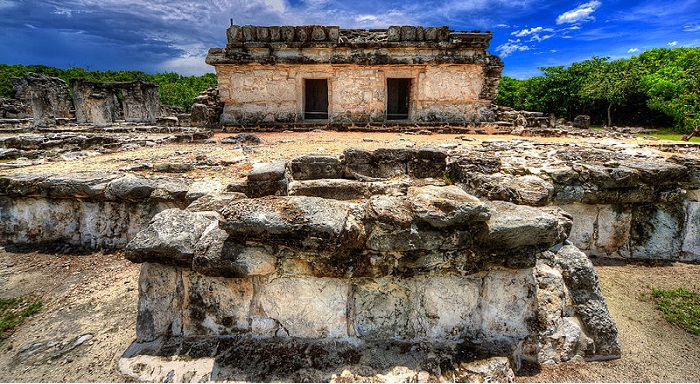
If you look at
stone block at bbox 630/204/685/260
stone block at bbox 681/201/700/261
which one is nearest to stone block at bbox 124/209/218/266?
stone block at bbox 630/204/685/260

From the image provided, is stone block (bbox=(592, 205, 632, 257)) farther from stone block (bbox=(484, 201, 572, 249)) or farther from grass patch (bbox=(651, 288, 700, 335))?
stone block (bbox=(484, 201, 572, 249))

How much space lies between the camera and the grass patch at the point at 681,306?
3135 millimetres

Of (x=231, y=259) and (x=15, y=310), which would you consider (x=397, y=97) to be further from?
(x=15, y=310)

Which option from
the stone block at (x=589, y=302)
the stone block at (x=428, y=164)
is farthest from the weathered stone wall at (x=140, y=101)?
the stone block at (x=589, y=302)

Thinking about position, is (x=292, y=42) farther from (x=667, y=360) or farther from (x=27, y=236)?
(x=667, y=360)

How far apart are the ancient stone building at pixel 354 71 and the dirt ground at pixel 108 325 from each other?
7.92 meters

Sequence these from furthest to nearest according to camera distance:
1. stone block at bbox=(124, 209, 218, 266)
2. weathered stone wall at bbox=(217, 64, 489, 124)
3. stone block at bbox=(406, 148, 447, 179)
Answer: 1. weathered stone wall at bbox=(217, 64, 489, 124)
2. stone block at bbox=(406, 148, 447, 179)
3. stone block at bbox=(124, 209, 218, 266)

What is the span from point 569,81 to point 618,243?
23.1 meters

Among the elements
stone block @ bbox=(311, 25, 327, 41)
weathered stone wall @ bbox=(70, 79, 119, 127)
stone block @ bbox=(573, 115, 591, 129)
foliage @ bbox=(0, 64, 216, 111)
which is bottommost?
stone block @ bbox=(573, 115, 591, 129)

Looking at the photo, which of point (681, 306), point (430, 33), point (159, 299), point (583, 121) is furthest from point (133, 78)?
point (681, 306)

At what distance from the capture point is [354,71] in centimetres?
1120

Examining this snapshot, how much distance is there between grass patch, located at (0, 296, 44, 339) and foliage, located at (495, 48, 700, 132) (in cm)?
1728

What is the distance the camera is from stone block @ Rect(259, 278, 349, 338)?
2512 millimetres

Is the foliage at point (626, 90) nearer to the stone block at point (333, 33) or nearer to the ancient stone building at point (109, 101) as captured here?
the stone block at point (333, 33)
